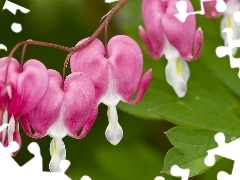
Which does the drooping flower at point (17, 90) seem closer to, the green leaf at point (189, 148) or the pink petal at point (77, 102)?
the pink petal at point (77, 102)

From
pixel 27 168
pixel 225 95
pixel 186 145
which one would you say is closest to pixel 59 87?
pixel 27 168

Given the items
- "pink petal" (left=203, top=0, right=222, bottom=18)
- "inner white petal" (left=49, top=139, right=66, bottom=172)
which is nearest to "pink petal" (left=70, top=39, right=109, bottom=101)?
"inner white petal" (left=49, top=139, right=66, bottom=172)

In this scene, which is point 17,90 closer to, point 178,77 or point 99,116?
point 178,77

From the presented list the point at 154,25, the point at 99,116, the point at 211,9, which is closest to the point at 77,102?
the point at 154,25

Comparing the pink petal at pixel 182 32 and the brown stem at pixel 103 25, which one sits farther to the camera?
the pink petal at pixel 182 32

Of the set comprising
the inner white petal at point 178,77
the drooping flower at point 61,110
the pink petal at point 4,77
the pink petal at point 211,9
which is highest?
the pink petal at point 4,77

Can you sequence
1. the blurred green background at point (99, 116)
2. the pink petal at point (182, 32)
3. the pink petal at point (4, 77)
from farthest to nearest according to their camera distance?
1. the blurred green background at point (99, 116)
2. the pink petal at point (182, 32)
3. the pink petal at point (4, 77)

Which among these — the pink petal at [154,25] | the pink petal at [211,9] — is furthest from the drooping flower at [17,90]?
the pink petal at [211,9]
